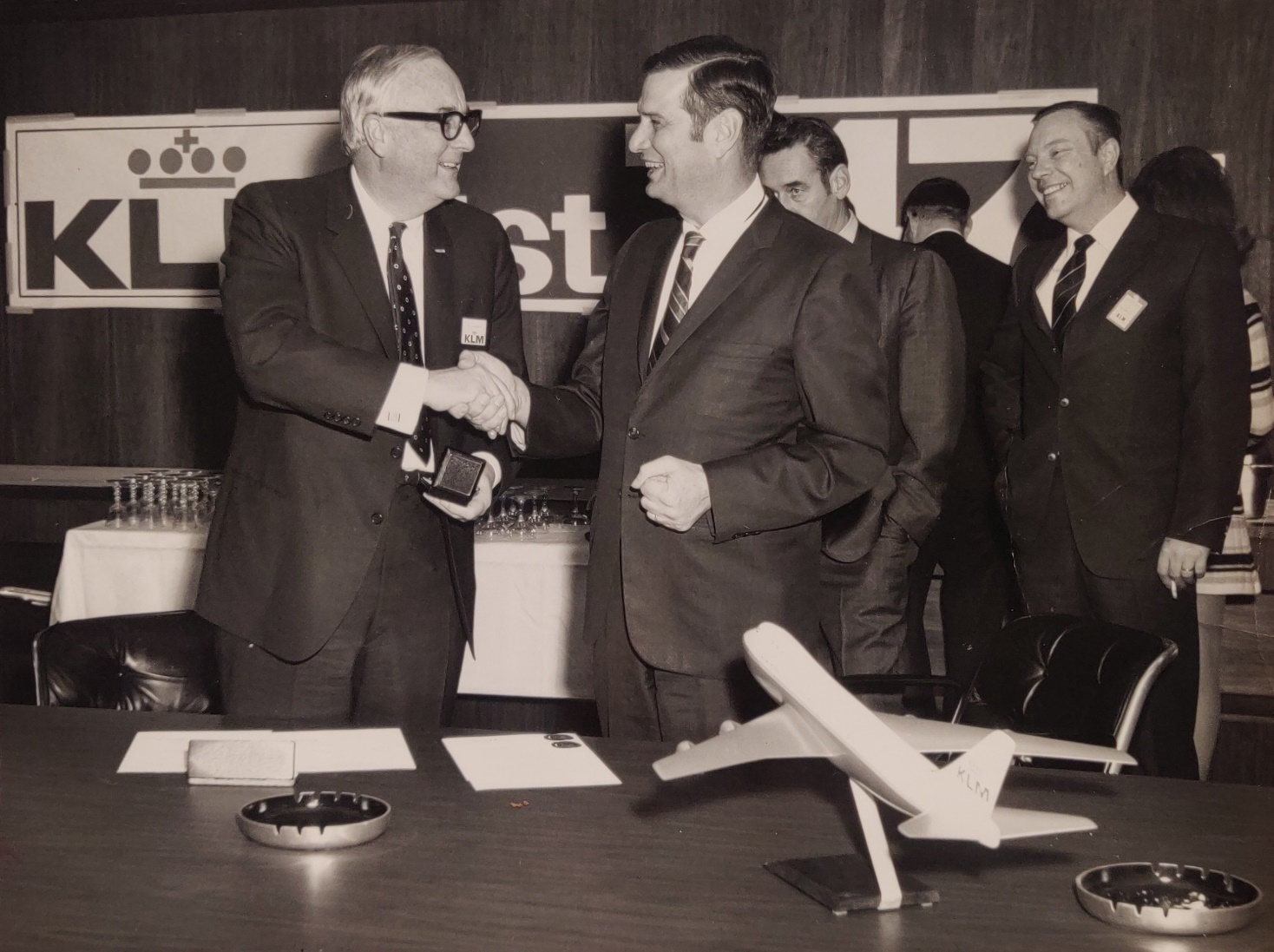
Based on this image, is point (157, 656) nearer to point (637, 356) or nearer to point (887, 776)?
point (637, 356)

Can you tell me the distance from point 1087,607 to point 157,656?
227 centimetres

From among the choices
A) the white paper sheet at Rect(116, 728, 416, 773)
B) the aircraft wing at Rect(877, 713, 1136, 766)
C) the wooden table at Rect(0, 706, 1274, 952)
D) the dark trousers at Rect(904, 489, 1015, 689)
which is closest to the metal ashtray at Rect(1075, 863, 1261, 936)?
the wooden table at Rect(0, 706, 1274, 952)

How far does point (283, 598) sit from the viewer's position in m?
2.66

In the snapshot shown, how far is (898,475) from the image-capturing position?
364 centimetres

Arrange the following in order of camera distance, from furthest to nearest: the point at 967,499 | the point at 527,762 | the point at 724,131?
1. the point at 967,499
2. the point at 724,131
3. the point at 527,762

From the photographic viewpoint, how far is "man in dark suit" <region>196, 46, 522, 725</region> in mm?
2637

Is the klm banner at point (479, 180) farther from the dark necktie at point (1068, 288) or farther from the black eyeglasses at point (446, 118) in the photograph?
the black eyeglasses at point (446, 118)

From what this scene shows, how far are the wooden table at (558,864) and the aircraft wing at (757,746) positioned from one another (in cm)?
12

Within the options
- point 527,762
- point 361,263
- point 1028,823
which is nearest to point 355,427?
point 361,263

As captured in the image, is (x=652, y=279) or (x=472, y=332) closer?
(x=652, y=279)

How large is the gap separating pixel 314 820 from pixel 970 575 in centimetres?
336

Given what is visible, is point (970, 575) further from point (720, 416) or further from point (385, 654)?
point (385, 654)

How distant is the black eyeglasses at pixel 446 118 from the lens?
2770 mm

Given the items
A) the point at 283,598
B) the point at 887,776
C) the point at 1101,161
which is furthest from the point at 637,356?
the point at 1101,161
